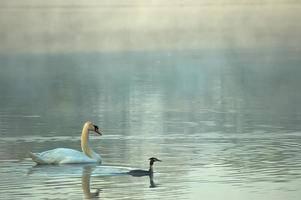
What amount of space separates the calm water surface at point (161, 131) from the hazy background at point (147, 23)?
36378 millimetres

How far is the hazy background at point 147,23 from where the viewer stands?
81625mm

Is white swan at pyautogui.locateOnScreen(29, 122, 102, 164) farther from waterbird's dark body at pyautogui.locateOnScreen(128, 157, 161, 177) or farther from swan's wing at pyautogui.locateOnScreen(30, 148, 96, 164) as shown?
waterbird's dark body at pyautogui.locateOnScreen(128, 157, 161, 177)

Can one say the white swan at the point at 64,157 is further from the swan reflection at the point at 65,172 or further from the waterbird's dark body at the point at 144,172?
the waterbird's dark body at the point at 144,172

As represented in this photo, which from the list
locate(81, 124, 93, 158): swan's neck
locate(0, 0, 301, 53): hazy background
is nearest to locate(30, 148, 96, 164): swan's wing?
locate(81, 124, 93, 158): swan's neck

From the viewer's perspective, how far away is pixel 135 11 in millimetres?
92000

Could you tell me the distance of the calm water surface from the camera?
1686cm

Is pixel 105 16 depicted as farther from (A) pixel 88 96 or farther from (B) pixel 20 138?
(B) pixel 20 138

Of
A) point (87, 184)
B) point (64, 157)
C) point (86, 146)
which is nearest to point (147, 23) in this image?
point (86, 146)

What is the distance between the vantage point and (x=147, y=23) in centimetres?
9231

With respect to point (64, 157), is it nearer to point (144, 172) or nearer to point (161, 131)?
point (144, 172)

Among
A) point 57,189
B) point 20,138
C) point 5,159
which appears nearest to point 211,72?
point 20,138

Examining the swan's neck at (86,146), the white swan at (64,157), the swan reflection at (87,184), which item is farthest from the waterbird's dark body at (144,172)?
the swan's neck at (86,146)

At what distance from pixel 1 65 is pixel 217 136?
31780 millimetres

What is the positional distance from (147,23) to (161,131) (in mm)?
69122
